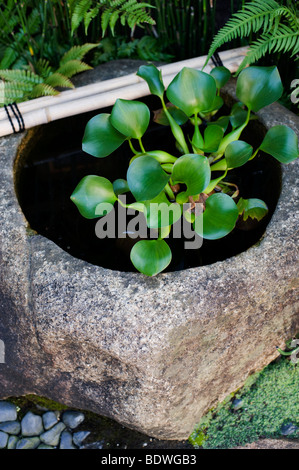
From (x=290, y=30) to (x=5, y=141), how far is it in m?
1.33

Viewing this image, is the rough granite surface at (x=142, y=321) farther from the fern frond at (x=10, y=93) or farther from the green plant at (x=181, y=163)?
the fern frond at (x=10, y=93)

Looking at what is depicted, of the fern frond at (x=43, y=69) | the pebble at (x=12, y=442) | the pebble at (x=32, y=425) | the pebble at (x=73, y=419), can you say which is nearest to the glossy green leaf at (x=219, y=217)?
the pebble at (x=73, y=419)

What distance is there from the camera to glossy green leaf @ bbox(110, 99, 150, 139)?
175 cm

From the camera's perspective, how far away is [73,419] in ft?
6.64

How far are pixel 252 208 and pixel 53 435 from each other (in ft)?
4.09

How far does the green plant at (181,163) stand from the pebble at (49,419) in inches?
35.3

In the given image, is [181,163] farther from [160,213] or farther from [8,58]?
[8,58]

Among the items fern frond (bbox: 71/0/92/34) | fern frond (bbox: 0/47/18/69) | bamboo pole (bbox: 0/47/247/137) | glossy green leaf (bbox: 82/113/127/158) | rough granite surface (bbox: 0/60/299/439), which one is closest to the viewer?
rough granite surface (bbox: 0/60/299/439)

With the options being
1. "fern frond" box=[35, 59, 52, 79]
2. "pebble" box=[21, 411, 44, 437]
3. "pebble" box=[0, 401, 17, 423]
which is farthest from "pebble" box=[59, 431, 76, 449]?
"fern frond" box=[35, 59, 52, 79]

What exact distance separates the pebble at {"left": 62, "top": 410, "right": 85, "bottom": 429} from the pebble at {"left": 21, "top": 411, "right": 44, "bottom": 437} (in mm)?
103

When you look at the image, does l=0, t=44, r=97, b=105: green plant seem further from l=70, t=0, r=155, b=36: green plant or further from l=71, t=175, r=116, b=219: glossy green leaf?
l=71, t=175, r=116, b=219: glossy green leaf

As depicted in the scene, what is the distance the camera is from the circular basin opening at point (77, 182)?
196 cm

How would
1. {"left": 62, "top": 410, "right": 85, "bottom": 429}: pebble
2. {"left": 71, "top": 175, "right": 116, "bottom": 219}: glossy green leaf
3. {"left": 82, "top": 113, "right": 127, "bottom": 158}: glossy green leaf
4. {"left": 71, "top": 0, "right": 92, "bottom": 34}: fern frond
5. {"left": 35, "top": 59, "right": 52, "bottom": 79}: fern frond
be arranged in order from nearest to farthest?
{"left": 71, "top": 175, "right": 116, "bottom": 219}: glossy green leaf
{"left": 82, "top": 113, "right": 127, "bottom": 158}: glossy green leaf
{"left": 62, "top": 410, "right": 85, "bottom": 429}: pebble
{"left": 71, "top": 0, "right": 92, "bottom": 34}: fern frond
{"left": 35, "top": 59, "right": 52, "bottom": 79}: fern frond
